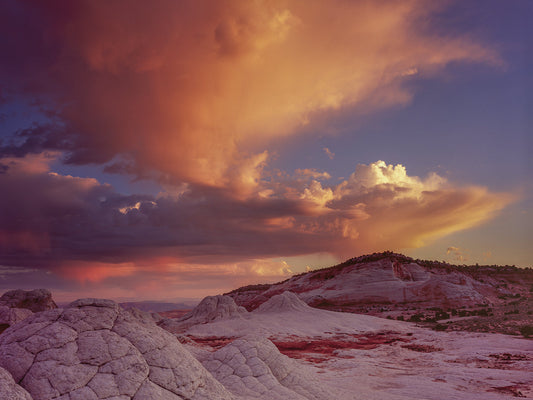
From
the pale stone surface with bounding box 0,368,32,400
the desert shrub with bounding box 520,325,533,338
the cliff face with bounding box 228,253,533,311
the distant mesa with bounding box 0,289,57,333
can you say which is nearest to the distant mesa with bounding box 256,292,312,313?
the cliff face with bounding box 228,253,533,311

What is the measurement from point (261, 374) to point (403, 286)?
43949 mm

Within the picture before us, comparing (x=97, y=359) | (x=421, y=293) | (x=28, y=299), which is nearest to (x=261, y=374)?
(x=97, y=359)

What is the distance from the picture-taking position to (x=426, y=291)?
147ft

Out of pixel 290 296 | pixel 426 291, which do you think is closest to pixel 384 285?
pixel 426 291

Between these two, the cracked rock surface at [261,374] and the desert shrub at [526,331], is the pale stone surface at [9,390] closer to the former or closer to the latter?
the cracked rock surface at [261,374]

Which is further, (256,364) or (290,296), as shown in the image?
(290,296)

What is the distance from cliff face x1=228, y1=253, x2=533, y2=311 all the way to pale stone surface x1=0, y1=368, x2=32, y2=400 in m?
43.2

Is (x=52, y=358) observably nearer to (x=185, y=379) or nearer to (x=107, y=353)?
(x=107, y=353)

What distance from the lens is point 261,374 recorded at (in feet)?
28.1

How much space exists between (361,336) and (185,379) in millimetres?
21097

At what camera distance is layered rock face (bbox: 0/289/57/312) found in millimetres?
23891

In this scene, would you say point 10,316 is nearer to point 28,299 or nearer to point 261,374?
point 28,299

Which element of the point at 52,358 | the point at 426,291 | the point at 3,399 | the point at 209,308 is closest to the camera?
the point at 3,399

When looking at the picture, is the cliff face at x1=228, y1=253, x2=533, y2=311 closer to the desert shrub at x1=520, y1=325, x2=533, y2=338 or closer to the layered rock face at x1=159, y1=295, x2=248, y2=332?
the layered rock face at x1=159, y1=295, x2=248, y2=332
